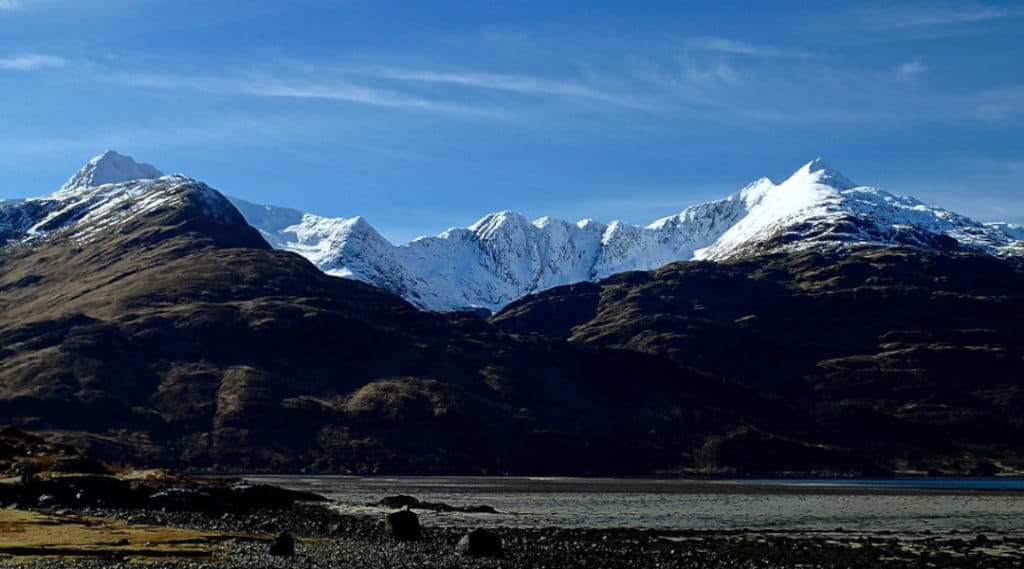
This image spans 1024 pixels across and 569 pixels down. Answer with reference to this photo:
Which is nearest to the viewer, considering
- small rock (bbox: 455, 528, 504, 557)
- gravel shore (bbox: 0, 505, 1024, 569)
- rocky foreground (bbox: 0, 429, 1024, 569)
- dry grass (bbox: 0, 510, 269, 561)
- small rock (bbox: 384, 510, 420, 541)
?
dry grass (bbox: 0, 510, 269, 561)

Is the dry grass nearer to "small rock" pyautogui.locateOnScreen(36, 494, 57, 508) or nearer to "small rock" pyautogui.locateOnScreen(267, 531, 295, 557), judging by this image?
→ "small rock" pyautogui.locateOnScreen(267, 531, 295, 557)

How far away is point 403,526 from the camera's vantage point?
94.3m

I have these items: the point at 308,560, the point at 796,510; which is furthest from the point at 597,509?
the point at 308,560

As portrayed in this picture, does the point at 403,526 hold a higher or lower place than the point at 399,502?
lower

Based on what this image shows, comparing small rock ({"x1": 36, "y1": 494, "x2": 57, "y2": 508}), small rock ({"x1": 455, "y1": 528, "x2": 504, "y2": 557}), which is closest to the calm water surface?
small rock ({"x1": 455, "y1": 528, "x2": 504, "y2": 557})

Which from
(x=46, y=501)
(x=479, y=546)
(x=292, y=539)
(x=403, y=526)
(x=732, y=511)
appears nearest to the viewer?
(x=292, y=539)

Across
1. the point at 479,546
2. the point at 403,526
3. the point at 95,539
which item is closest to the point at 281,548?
the point at 95,539

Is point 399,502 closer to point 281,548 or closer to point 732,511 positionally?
point 732,511

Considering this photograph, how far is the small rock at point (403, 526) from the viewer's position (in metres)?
93.7

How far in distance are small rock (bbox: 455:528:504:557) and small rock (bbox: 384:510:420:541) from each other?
12.5m

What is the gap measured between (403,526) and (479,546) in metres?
14.8

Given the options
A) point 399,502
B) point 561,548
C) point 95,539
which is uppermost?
point 399,502

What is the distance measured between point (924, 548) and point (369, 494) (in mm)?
107528

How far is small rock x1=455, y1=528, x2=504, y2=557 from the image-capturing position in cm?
8081
